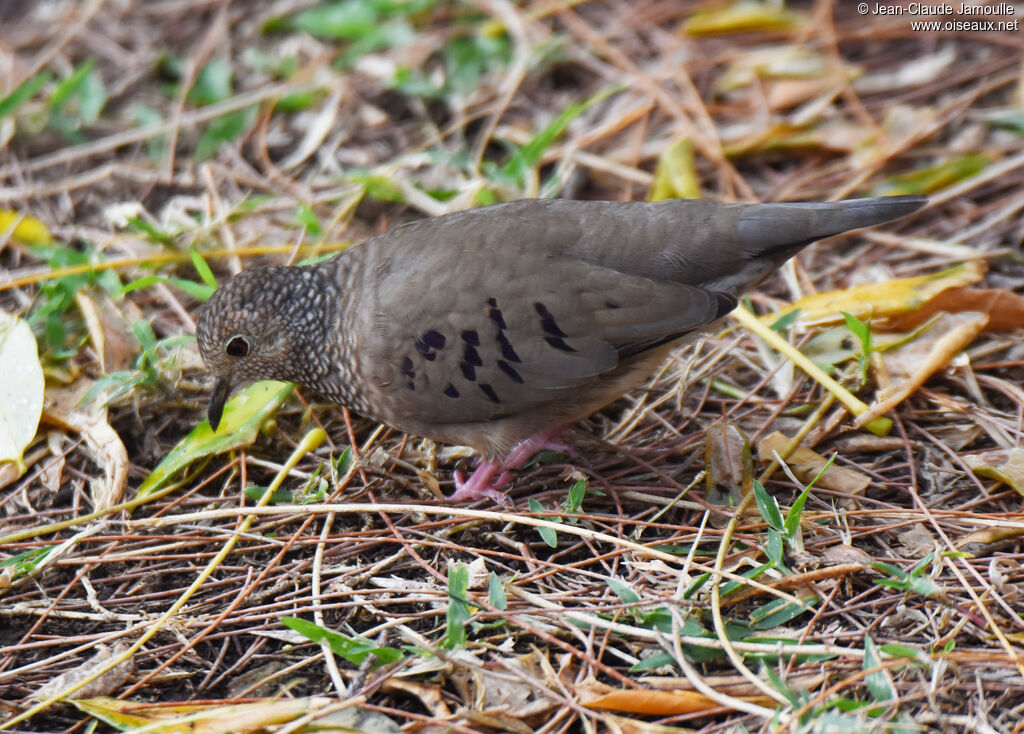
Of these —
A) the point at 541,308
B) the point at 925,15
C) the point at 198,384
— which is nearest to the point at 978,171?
the point at 925,15

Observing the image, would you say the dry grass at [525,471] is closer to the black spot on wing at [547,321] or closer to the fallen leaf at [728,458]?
the fallen leaf at [728,458]

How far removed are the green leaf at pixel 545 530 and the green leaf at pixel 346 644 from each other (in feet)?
2.01

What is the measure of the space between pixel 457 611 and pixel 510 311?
1067 mm

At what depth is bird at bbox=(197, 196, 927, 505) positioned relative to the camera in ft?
11.4

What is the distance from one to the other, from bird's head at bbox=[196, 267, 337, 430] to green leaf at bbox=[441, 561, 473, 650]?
1105 millimetres

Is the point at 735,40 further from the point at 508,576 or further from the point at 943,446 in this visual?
the point at 508,576

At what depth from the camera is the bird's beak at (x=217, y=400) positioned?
3830 millimetres

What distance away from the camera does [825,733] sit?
2.51m

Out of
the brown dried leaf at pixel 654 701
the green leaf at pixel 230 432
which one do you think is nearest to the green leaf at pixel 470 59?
the green leaf at pixel 230 432

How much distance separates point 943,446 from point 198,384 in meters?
2.86

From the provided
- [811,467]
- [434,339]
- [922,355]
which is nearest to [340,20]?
[434,339]

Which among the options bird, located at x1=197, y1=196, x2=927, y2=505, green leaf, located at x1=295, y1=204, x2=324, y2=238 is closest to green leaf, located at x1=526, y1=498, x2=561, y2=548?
bird, located at x1=197, y1=196, x2=927, y2=505

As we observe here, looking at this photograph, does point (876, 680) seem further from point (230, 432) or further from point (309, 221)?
point (309, 221)

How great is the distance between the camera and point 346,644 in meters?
2.94
